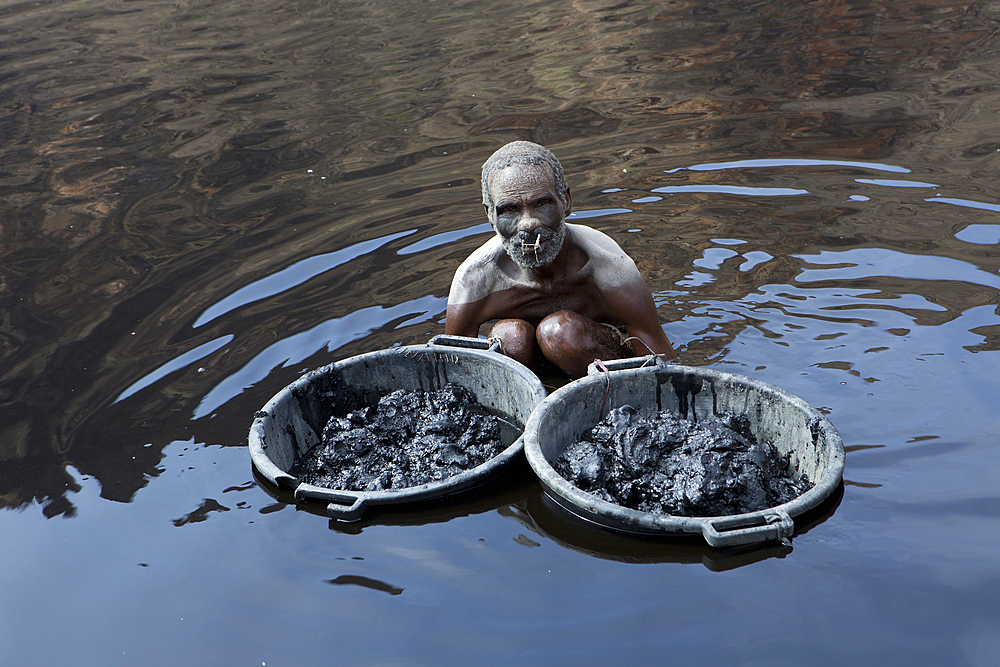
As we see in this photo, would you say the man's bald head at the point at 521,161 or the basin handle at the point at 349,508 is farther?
the man's bald head at the point at 521,161

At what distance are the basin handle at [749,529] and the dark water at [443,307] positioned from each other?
0.50ft

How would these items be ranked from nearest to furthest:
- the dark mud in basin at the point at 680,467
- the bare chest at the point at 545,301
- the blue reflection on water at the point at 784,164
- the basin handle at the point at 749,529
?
the basin handle at the point at 749,529, the dark mud in basin at the point at 680,467, the bare chest at the point at 545,301, the blue reflection on water at the point at 784,164

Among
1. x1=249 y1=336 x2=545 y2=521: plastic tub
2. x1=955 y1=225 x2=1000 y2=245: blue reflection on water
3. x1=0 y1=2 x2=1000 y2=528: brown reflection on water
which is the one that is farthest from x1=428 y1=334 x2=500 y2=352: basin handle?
x1=955 y1=225 x2=1000 y2=245: blue reflection on water

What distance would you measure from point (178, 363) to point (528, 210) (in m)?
2.05

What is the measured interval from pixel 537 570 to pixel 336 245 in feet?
10.4

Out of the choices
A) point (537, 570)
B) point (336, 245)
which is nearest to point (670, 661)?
point (537, 570)

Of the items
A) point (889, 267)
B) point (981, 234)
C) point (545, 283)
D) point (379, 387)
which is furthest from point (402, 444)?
point (981, 234)

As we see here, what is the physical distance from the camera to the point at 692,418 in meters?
3.11

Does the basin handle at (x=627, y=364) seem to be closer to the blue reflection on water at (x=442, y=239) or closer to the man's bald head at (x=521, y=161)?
the man's bald head at (x=521, y=161)

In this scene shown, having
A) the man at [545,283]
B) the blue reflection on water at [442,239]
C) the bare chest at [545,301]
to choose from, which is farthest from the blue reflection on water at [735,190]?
the bare chest at [545,301]

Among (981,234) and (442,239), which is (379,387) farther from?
(981,234)

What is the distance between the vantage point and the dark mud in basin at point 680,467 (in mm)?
2627

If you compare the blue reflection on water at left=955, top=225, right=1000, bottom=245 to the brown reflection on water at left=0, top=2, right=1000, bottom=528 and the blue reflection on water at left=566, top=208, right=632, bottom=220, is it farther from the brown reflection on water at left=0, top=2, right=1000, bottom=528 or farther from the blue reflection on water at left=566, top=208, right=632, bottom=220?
the blue reflection on water at left=566, top=208, right=632, bottom=220

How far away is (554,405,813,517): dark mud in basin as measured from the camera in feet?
8.62
